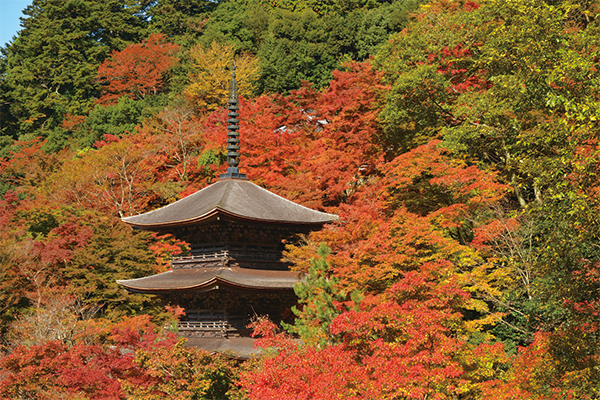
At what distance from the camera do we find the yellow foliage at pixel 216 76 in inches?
1575

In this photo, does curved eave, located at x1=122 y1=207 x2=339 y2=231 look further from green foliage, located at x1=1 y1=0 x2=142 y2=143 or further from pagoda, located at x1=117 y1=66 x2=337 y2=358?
green foliage, located at x1=1 y1=0 x2=142 y2=143

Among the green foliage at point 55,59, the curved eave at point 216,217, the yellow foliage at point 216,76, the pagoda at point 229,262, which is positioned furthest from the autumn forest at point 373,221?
the green foliage at point 55,59

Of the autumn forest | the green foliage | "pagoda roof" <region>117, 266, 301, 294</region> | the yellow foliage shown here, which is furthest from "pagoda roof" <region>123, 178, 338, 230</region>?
the green foliage

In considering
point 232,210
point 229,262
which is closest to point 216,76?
point 229,262

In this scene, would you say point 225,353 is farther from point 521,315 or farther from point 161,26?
point 161,26

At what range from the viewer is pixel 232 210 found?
16672 mm

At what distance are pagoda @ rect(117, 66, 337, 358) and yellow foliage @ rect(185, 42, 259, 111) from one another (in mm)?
21279

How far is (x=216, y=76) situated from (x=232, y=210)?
2554cm

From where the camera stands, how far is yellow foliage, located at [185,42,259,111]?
40.0m

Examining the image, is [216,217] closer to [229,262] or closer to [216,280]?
[229,262]

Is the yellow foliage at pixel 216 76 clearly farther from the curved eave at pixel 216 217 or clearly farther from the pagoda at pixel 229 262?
the curved eave at pixel 216 217

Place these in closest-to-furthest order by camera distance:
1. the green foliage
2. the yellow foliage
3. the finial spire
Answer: the finial spire → the yellow foliage → the green foliage

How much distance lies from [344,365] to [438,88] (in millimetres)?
12048

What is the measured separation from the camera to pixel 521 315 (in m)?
17.4
